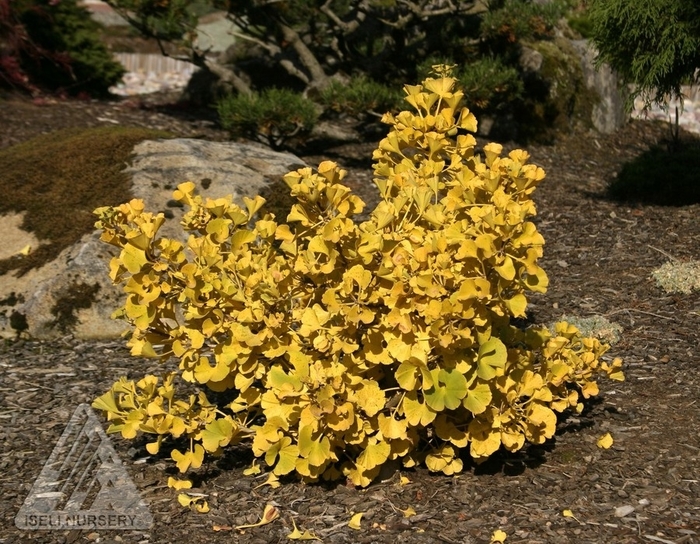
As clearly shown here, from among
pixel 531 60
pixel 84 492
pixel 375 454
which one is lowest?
pixel 84 492

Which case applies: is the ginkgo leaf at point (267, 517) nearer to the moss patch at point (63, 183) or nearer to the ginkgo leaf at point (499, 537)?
the ginkgo leaf at point (499, 537)

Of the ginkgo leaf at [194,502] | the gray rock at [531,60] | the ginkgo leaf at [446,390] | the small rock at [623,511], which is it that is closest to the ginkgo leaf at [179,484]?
the ginkgo leaf at [194,502]

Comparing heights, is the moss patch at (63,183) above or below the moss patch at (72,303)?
above

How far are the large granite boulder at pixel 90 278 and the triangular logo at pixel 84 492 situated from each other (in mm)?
1098

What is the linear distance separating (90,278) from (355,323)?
2205 mm

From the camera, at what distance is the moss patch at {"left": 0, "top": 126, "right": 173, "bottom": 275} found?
4.80 meters

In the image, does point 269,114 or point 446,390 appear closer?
point 446,390

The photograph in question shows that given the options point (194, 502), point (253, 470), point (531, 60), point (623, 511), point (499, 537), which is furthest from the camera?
point (531, 60)

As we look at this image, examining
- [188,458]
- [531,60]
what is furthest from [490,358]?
[531,60]

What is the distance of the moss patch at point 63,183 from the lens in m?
4.80

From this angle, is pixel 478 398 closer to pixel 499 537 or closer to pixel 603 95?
pixel 499 537

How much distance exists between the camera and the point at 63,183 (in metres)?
5.21

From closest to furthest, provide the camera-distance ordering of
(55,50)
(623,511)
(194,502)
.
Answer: (623,511) < (194,502) < (55,50)

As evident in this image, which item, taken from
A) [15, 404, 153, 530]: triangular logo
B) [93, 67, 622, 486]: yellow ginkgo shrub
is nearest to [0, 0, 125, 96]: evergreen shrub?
[15, 404, 153, 530]: triangular logo
